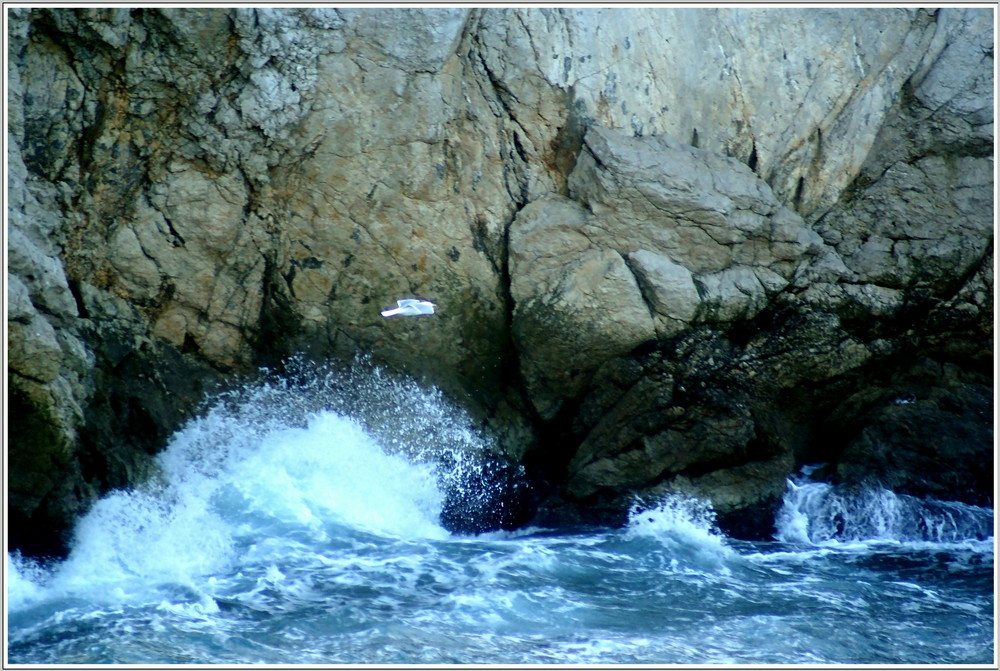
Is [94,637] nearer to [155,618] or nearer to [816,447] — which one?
[155,618]

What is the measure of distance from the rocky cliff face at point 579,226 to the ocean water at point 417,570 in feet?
0.81

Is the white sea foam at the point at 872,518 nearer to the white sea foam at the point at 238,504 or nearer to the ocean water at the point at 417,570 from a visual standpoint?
the ocean water at the point at 417,570

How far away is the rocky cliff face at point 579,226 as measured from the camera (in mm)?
6445

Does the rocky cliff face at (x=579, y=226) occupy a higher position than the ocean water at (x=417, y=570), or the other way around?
the rocky cliff face at (x=579, y=226)

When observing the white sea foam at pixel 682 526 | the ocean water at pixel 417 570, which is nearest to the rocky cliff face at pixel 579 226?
the white sea foam at pixel 682 526

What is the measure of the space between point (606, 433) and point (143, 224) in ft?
9.73

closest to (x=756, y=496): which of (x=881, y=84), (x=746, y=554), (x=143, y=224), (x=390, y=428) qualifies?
(x=746, y=554)

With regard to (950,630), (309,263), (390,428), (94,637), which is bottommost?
(94,637)

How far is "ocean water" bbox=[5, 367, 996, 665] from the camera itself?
189 inches

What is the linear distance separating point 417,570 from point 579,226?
7.85ft

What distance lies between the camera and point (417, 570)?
570cm

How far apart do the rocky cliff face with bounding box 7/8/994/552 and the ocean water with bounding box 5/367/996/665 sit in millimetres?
248

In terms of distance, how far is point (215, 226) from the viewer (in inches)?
260

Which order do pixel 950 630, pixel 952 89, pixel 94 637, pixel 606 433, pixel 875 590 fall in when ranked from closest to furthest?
pixel 94 637 < pixel 950 630 < pixel 875 590 < pixel 606 433 < pixel 952 89
